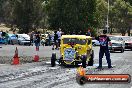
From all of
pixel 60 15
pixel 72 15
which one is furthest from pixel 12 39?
pixel 60 15

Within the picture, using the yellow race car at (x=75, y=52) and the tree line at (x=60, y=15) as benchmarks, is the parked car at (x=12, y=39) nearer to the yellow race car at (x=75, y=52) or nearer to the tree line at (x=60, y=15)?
the tree line at (x=60, y=15)

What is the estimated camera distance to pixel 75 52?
21875mm

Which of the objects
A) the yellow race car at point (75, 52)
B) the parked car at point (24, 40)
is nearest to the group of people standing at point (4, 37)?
the parked car at point (24, 40)

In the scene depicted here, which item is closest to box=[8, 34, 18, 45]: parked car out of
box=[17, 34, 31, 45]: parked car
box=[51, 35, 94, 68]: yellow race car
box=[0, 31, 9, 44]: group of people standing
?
box=[17, 34, 31, 45]: parked car

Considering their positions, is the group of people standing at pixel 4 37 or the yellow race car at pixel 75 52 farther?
the group of people standing at pixel 4 37

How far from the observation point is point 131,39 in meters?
47.8

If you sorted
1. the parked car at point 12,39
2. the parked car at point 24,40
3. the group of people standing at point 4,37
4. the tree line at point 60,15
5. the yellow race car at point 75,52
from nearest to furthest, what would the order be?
the yellow race car at point 75,52 → the group of people standing at point 4,37 → the parked car at point 24,40 → the parked car at point 12,39 → the tree line at point 60,15

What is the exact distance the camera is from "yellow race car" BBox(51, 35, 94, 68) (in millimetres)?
21719

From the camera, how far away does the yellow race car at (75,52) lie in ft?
71.3

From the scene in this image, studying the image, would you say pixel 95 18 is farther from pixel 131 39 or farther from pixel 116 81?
pixel 116 81

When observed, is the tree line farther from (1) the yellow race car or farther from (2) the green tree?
(1) the yellow race car

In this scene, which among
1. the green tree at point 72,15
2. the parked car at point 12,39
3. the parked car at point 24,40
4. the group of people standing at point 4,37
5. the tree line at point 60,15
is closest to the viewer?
the group of people standing at point 4,37

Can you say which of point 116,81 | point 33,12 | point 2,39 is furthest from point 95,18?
point 116,81

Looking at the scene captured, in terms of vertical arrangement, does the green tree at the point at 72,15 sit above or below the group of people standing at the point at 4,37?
above
